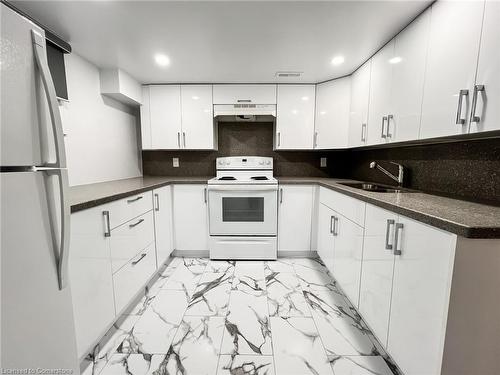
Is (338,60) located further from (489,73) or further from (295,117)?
(489,73)

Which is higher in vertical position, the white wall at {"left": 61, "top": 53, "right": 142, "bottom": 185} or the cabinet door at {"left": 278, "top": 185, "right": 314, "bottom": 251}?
the white wall at {"left": 61, "top": 53, "right": 142, "bottom": 185}

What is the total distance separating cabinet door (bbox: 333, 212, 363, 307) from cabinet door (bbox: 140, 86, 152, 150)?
88.6 inches

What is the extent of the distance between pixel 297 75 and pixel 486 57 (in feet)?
5.08

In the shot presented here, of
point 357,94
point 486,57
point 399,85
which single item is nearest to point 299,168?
point 357,94

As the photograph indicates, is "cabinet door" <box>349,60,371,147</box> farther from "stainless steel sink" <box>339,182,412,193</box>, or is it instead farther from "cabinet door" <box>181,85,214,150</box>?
"cabinet door" <box>181,85,214,150</box>

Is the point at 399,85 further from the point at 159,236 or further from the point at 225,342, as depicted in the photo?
the point at 159,236

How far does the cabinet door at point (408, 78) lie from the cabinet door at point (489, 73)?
1.14ft

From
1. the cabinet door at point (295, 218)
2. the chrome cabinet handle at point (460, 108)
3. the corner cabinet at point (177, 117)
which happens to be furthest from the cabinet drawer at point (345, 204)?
the corner cabinet at point (177, 117)

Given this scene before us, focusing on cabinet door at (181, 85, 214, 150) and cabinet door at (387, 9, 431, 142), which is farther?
cabinet door at (181, 85, 214, 150)

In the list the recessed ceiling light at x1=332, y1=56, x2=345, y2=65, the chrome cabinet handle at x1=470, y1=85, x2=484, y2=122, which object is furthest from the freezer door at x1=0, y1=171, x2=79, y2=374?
the recessed ceiling light at x1=332, y1=56, x2=345, y2=65

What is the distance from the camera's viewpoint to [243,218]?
2.34m

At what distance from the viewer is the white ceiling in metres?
1.26

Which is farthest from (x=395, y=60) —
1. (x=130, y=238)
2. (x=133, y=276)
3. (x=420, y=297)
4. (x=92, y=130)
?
(x=92, y=130)

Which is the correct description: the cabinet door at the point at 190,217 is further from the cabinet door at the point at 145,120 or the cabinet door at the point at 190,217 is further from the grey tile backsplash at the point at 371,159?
the cabinet door at the point at 145,120
